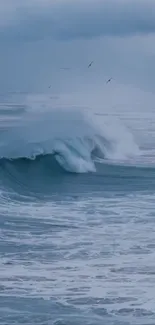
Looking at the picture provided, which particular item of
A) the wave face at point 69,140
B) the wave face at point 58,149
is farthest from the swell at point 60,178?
the wave face at point 69,140

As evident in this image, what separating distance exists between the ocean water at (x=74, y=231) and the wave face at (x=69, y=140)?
0.05 metres

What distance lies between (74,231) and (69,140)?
42.5 ft

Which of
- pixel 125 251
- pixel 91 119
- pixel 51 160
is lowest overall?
pixel 125 251

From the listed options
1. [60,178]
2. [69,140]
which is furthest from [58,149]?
[60,178]

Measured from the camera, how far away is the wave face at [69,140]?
23719 millimetres

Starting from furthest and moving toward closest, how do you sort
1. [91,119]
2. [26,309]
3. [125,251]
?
[91,119] < [125,251] < [26,309]

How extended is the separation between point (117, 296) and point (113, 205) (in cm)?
651

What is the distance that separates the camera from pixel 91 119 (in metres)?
32.8

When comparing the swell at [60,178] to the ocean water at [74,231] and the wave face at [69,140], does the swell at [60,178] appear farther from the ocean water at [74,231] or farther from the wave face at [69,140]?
the wave face at [69,140]

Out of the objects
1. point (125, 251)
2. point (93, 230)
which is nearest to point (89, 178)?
point (93, 230)

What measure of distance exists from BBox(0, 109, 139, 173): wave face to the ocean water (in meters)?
0.05

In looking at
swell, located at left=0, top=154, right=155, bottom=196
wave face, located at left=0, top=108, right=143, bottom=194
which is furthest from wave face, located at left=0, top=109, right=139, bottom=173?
swell, located at left=0, top=154, right=155, bottom=196

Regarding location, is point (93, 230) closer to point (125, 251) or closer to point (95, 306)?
point (125, 251)

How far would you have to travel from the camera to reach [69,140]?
85.7ft
